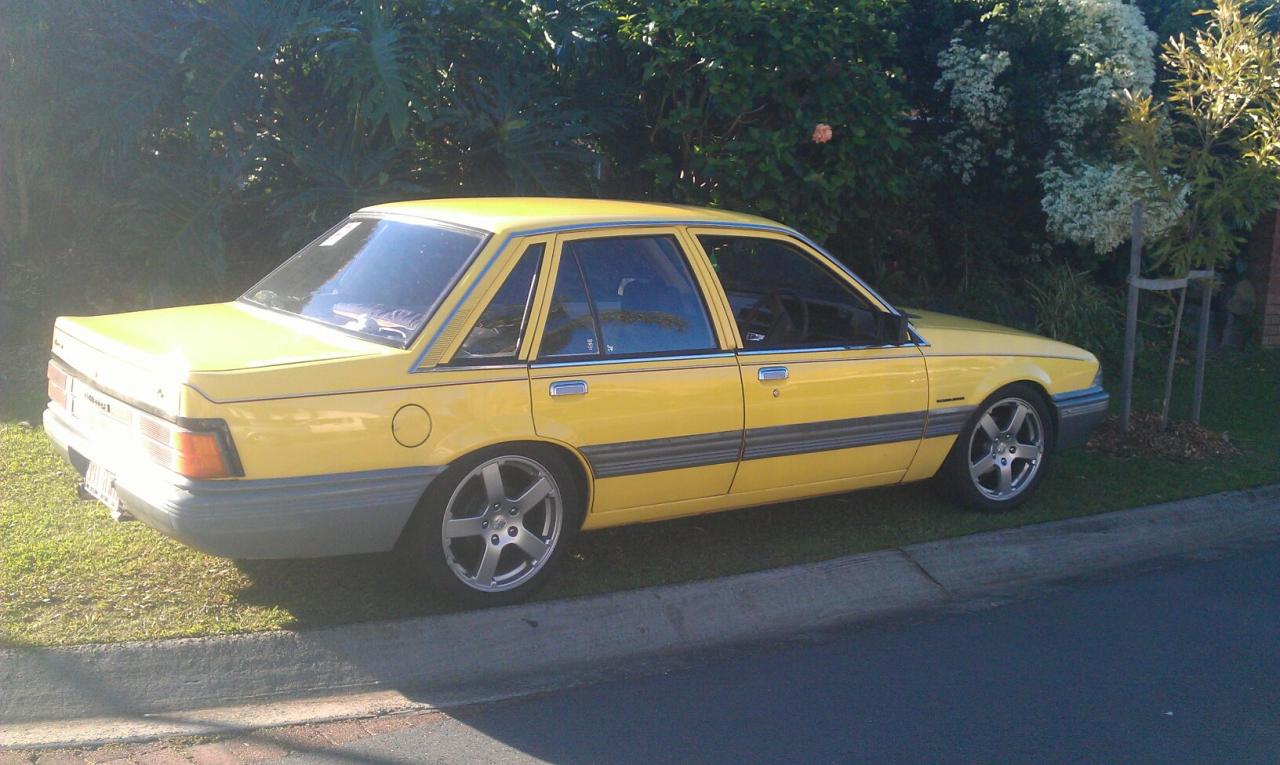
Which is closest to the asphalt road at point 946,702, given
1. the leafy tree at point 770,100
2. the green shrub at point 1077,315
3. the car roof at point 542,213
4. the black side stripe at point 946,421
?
the black side stripe at point 946,421

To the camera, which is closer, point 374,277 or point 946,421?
point 374,277

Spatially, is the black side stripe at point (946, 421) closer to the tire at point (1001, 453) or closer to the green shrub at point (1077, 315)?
the tire at point (1001, 453)

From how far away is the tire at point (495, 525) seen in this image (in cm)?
496

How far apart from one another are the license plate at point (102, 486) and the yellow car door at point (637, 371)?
168 centimetres

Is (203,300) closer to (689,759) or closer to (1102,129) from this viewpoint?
(689,759)

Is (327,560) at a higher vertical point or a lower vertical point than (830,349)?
lower

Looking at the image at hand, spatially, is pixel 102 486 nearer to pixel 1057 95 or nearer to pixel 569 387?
pixel 569 387

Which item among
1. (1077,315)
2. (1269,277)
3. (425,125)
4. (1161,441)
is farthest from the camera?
(1269,277)

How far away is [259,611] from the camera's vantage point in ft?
16.5

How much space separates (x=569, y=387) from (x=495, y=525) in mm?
652

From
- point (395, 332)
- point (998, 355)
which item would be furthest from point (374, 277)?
point (998, 355)

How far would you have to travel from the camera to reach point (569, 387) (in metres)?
5.19

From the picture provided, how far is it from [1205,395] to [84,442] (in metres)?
8.77

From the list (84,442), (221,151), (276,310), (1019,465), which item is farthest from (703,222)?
(221,151)
